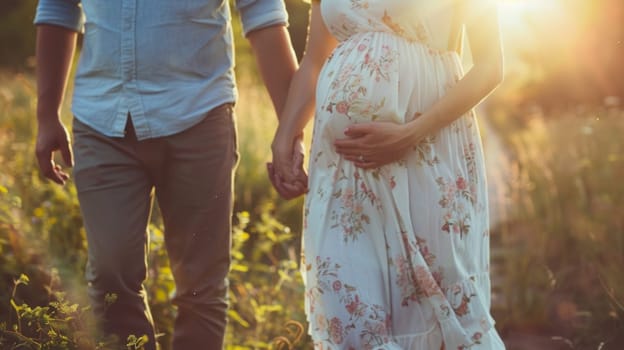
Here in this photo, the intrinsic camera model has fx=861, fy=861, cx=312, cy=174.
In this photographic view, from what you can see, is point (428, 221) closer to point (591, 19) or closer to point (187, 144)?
point (187, 144)

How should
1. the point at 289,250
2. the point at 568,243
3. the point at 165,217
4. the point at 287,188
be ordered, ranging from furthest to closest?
the point at 568,243
the point at 289,250
the point at 165,217
the point at 287,188

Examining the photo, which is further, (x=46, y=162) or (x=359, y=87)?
(x=46, y=162)

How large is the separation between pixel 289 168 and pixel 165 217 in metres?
0.55

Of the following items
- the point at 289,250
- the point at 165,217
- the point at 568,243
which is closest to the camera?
the point at 165,217

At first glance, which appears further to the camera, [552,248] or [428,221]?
[552,248]

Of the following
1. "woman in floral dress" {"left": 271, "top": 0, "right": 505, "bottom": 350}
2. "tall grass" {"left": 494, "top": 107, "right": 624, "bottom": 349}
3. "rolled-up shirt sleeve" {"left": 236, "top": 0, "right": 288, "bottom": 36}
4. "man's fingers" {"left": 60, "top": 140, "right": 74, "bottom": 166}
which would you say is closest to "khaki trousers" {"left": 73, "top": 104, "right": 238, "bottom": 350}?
"man's fingers" {"left": 60, "top": 140, "right": 74, "bottom": 166}

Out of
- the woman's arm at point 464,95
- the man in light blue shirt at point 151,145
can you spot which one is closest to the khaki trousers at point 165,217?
the man in light blue shirt at point 151,145

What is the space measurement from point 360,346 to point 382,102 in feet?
2.50

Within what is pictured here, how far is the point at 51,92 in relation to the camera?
326cm

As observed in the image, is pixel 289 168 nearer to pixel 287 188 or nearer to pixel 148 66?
pixel 287 188

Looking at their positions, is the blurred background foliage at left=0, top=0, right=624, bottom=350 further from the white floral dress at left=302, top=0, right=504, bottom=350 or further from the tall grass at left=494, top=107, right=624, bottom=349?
the white floral dress at left=302, top=0, right=504, bottom=350

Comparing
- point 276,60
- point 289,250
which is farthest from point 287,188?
point 289,250

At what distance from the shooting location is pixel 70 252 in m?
4.55

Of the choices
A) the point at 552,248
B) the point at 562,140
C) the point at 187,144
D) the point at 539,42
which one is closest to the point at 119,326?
the point at 187,144
